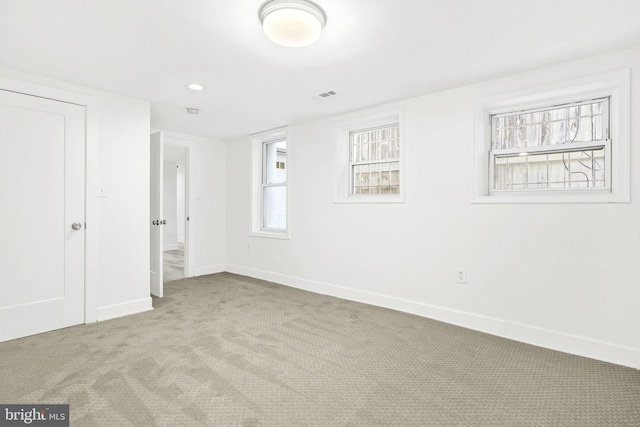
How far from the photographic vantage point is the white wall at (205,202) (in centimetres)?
543

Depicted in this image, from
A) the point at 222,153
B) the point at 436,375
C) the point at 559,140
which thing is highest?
the point at 222,153

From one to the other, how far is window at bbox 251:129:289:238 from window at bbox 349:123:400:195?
1422mm

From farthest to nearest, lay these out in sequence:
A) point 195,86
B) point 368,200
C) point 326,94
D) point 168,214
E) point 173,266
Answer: point 168,214 → point 173,266 → point 368,200 → point 326,94 → point 195,86

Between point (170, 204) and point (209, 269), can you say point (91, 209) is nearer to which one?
point (209, 269)

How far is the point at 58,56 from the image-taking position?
8.47 ft

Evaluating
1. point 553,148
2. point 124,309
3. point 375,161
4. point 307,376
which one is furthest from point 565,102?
point 124,309

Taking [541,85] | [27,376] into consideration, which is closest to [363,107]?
[541,85]

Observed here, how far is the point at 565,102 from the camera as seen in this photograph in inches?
111

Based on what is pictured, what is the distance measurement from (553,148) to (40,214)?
454 centimetres

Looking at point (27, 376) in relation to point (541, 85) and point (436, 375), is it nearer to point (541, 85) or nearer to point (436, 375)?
point (436, 375)

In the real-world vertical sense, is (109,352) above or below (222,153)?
below

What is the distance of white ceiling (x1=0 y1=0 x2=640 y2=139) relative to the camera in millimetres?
1961

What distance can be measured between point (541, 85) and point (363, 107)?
174cm

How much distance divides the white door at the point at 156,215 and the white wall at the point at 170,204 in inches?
190
